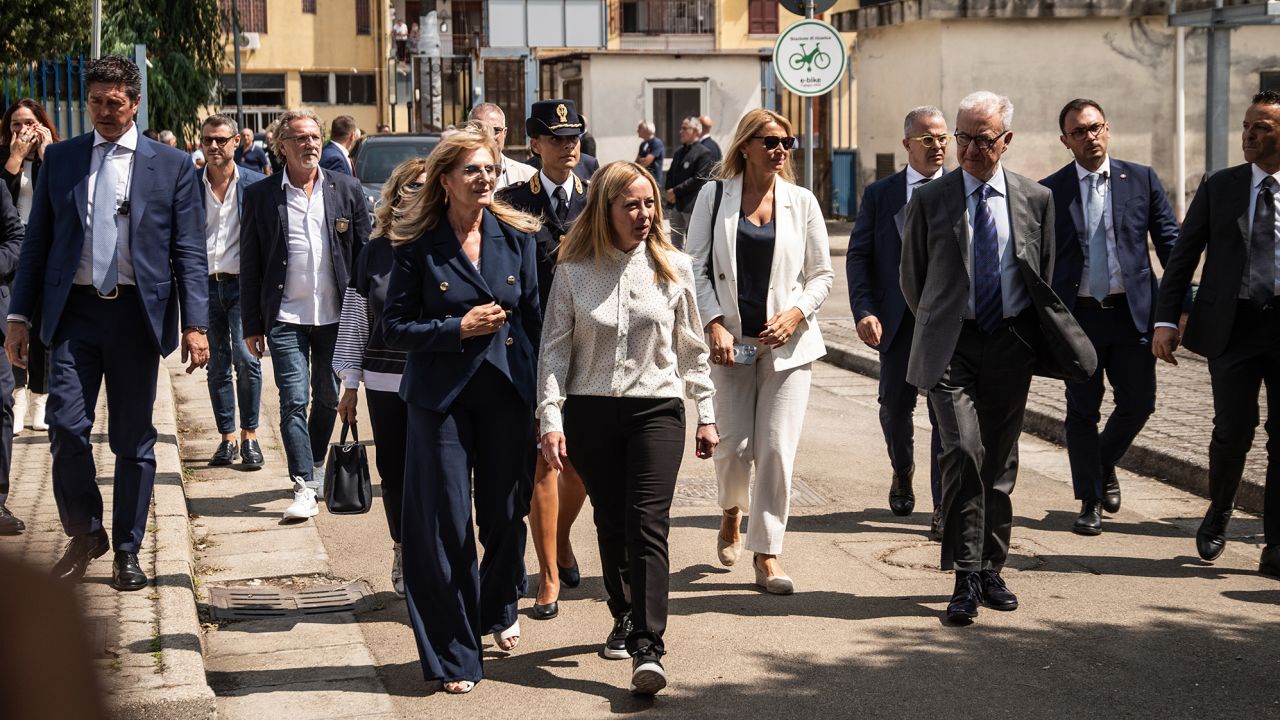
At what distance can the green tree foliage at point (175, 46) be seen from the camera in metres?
33.4

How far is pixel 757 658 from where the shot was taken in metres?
5.77

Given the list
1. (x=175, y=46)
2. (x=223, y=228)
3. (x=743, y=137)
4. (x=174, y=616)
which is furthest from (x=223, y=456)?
(x=175, y=46)

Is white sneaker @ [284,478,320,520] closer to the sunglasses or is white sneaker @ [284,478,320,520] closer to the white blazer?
the white blazer

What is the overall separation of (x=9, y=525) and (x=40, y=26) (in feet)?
70.7

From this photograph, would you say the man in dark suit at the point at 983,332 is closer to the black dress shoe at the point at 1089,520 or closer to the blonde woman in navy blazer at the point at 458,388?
the black dress shoe at the point at 1089,520

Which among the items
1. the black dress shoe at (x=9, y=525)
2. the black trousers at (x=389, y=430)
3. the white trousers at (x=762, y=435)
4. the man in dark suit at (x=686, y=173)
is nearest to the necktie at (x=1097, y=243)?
the white trousers at (x=762, y=435)

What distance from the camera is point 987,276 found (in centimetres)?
637

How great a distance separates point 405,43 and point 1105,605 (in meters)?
46.7

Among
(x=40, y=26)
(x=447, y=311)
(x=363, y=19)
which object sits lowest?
(x=447, y=311)

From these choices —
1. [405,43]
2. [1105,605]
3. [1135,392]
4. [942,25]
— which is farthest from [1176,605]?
[405,43]

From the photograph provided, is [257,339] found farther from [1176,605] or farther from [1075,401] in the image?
[1176,605]

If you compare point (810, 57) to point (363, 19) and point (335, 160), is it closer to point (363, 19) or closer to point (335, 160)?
point (335, 160)

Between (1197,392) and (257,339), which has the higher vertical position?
(257,339)

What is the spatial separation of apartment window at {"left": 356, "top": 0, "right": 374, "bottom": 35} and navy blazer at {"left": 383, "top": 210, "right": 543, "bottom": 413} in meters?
52.9
